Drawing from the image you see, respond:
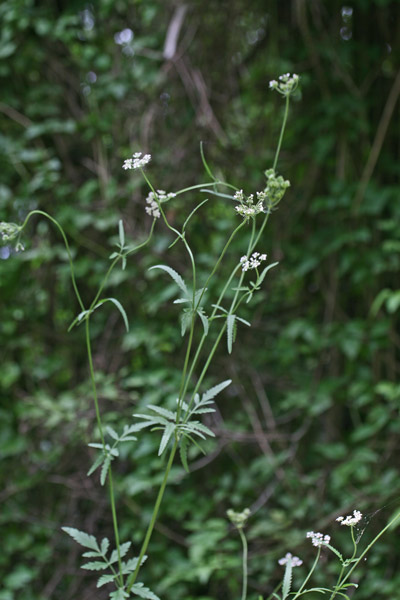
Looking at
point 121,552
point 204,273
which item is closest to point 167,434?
point 121,552

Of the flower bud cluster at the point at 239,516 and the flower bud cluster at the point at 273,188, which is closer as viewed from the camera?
the flower bud cluster at the point at 273,188

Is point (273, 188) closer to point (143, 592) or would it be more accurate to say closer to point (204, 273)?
point (143, 592)

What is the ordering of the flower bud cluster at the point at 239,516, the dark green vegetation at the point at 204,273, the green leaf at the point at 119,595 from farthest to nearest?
the dark green vegetation at the point at 204,273
the flower bud cluster at the point at 239,516
the green leaf at the point at 119,595

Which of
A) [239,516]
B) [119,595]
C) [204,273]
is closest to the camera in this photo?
[119,595]

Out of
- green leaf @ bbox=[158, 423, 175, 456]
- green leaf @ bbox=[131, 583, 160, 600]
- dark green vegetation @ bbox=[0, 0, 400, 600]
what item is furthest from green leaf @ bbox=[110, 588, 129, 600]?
dark green vegetation @ bbox=[0, 0, 400, 600]

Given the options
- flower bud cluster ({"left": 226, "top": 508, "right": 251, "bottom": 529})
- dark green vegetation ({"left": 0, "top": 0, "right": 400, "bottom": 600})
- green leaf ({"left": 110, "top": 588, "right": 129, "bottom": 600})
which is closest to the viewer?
green leaf ({"left": 110, "top": 588, "right": 129, "bottom": 600})

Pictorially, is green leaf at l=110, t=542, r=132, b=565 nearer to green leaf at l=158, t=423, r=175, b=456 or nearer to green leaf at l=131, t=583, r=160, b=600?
green leaf at l=131, t=583, r=160, b=600

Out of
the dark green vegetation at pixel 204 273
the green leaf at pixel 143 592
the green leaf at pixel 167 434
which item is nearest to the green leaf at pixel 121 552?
the green leaf at pixel 143 592

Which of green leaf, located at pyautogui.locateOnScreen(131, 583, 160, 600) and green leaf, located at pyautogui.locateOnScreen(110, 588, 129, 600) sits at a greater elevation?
green leaf, located at pyautogui.locateOnScreen(110, 588, 129, 600)

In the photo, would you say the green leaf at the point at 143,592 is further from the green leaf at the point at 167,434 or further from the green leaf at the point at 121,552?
the green leaf at the point at 167,434

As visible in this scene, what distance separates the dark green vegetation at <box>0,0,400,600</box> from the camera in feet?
6.08

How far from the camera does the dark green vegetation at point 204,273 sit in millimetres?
1853

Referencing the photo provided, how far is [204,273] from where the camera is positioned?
6.19ft

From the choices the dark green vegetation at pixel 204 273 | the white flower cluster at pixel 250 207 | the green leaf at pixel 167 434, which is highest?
the white flower cluster at pixel 250 207
